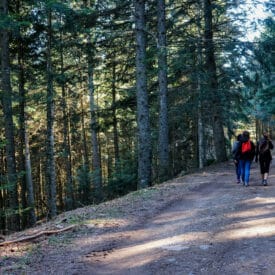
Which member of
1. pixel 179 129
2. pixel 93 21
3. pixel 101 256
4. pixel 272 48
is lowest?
pixel 101 256

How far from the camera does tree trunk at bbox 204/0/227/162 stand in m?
20.4

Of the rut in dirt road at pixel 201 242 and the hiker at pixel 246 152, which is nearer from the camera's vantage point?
the rut in dirt road at pixel 201 242

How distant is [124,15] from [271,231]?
43.8 feet

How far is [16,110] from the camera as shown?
69.8 ft

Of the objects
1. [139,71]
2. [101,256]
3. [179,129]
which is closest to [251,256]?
[101,256]

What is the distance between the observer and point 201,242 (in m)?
7.28

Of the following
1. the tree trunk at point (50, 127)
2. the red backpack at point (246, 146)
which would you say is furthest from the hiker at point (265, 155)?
the tree trunk at point (50, 127)

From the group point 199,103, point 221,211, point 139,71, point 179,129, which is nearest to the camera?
point 221,211

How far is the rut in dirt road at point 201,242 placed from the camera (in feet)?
20.4

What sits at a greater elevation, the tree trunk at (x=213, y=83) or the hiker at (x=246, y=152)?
the tree trunk at (x=213, y=83)

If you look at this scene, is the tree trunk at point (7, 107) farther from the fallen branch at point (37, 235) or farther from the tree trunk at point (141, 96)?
the fallen branch at point (37, 235)

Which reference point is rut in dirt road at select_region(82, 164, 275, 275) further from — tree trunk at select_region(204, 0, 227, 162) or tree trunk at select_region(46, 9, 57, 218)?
tree trunk at select_region(204, 0, 227, 162)

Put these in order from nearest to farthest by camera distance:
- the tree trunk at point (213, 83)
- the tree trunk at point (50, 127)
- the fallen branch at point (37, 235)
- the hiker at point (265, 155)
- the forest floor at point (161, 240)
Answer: the forest floor at point (161, 240)
the fallen branch at point (37, 235)
the hiker at point (265, 155)
the tree trunk at point (50, 127)
the tree trunk at point (213, 83)

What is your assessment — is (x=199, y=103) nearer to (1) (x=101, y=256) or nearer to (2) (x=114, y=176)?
(2) (x=114, y=176)
